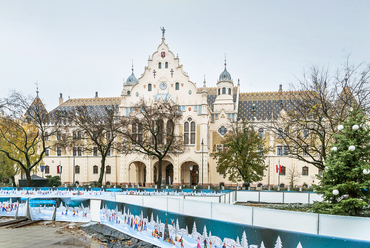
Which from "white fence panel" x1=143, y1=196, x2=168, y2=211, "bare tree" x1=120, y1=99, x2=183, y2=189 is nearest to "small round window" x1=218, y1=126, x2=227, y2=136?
"bare tree" x1=120, y1=99, x2=183, y2=189

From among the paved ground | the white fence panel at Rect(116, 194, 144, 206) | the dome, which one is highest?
the dome

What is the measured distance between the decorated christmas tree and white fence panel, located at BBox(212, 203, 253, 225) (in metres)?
3.80

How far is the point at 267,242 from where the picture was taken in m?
7.78

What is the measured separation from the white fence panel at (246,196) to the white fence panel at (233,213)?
43.2 feet

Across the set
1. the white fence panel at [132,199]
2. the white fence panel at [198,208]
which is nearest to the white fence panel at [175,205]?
the white fence panel at [198,208]

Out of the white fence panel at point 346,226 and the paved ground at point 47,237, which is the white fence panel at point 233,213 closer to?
the white fence panel at point 346,226

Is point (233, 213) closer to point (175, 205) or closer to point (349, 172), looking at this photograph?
point (175, 205)

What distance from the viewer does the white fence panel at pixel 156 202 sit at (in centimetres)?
1417

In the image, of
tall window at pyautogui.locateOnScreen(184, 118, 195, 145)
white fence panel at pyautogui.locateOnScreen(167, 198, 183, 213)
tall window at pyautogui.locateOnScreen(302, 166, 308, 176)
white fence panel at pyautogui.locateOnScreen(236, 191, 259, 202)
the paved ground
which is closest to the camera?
the paved ground

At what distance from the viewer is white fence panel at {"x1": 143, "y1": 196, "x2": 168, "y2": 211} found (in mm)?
14166

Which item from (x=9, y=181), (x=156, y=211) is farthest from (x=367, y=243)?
(x=9, y=181)

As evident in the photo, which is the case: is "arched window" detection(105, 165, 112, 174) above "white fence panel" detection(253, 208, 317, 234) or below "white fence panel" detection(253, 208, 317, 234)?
below

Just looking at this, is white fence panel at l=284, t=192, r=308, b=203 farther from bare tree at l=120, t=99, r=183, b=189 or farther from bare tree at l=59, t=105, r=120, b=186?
bare tree at l=59, t=105, r=120, b=186

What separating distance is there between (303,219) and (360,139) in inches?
198
